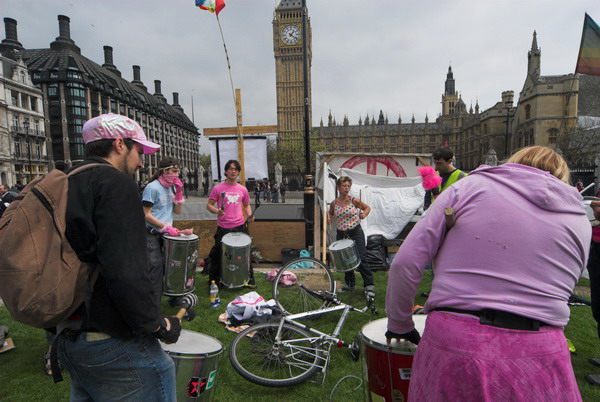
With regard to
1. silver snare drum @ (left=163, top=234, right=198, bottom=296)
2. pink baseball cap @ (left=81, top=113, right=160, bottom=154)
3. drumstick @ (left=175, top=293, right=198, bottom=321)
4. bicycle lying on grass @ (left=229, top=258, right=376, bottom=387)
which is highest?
pink baseball cap @ (left=81, top=113, right=160, bottom=154)

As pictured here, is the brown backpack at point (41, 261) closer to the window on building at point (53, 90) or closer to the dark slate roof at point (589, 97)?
the window on building at point (53, 90)

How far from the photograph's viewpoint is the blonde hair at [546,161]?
141cm

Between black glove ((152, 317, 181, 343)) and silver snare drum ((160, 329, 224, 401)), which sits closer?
black glove ((152, 317, 181, 343))

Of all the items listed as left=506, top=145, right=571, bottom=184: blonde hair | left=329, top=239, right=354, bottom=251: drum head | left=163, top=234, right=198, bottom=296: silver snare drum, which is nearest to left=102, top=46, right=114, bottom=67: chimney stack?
left=163, top=234, right=198, bottom=296: silver snare drum

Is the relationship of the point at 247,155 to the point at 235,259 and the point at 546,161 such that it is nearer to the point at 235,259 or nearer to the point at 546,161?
the point at 235,259

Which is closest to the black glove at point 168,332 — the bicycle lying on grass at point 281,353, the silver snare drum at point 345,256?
the bicycle lying on grass at point 281,353

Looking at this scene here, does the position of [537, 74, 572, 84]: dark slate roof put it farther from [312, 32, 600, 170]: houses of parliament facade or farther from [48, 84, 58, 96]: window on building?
[48, 84, 58, 96]: window on building

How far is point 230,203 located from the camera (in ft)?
18.4

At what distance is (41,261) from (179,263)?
361 centimetres

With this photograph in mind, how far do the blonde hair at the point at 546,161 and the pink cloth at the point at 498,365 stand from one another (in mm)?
633

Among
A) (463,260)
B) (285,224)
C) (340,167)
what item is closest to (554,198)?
(463,260)

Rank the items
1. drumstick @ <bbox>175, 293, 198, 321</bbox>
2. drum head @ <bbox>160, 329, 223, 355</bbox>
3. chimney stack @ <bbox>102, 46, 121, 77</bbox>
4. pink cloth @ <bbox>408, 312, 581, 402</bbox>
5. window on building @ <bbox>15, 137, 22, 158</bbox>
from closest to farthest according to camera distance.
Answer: pink cloth @ <bbox>408, 312, 581, 402</bbox> < drumstick @ <bbox>175, 293, 198, 321</bbox> < drum head @ <bbox>160, 329, 223, 355</bbox> < window on building @ <bbox>15, 137, 22, 158</bbox> < chimney stack @ <bbox>102, 46, 121, 77</bbox>

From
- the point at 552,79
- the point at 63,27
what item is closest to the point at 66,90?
the point at 63,27

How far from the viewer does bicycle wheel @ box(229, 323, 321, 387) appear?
312cm
